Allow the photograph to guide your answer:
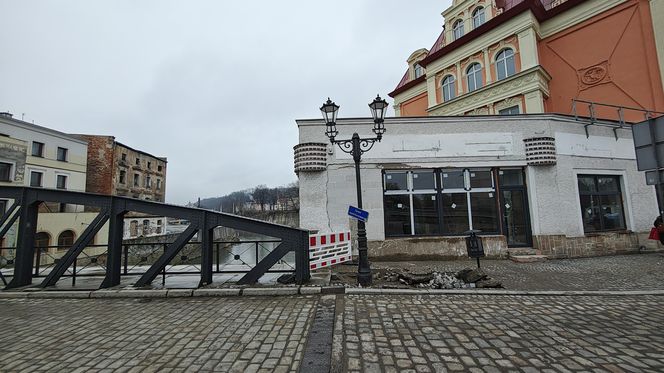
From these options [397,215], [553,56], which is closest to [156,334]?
[397,215]

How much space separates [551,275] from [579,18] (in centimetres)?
1650

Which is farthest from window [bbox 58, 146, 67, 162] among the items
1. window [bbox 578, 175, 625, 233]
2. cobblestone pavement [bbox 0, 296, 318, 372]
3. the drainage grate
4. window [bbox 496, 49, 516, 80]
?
window [bbox 578, 175, 625, 233]

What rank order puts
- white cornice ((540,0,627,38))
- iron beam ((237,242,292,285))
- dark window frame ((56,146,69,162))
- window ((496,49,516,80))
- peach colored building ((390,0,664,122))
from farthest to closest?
dark window frame ((56,146,69,162)) → window ((496,49,516,80)) → white cornice ((540,0,627,38)) → peach colored building ((390,0,664,122)) → iron beam ((237,242,292,285))

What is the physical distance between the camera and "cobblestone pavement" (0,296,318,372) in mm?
3258

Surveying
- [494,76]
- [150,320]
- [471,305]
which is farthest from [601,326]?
[494,76]

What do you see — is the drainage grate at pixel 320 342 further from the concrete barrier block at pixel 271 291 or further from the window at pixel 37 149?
the window at pixel 37 149

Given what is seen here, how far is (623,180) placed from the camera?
11227mm

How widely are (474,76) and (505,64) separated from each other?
1846 millimetres

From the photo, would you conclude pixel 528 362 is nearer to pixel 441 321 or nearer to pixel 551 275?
pixel 441 321

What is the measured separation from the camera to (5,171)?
987 inches

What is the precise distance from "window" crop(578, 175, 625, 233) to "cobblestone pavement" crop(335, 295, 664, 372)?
6.39 meters

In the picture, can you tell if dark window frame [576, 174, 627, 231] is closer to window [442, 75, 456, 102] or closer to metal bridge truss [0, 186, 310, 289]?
window [442, 75, 456, 102]

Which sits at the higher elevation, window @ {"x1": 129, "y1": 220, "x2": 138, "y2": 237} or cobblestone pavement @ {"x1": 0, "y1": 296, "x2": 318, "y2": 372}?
window @ {"x1": 129, "y1": 220, "x2": 138, "y2": 237}

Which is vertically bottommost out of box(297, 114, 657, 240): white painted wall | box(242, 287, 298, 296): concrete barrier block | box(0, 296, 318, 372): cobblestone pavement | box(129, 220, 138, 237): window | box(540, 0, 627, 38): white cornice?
box(0, 296, 318, 372): cobblestone pavement
